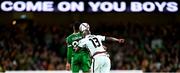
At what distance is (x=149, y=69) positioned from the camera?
22.5 meters

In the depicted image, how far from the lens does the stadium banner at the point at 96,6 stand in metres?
21.2

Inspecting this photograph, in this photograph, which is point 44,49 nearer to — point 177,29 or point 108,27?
point 108,27

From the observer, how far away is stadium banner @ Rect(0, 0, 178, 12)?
21.2 m

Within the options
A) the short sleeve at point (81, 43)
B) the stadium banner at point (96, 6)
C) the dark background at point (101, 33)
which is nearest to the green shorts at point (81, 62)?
the short sleeve at point (81, 43)

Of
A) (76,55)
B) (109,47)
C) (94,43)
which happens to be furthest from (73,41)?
(109,47)

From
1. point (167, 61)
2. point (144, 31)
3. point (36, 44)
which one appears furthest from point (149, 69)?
point (36, 44)

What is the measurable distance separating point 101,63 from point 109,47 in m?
9.56

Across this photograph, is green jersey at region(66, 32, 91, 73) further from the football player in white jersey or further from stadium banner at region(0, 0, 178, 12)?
stadium banner at region(0, 0, 178, 12)

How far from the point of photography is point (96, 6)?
21219 millimetres

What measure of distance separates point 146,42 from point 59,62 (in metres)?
3.16

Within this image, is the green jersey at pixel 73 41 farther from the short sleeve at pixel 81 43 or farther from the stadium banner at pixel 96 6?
the stadium banner at pixel 96 6

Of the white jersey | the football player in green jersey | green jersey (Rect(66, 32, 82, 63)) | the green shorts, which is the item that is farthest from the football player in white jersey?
the green shorts

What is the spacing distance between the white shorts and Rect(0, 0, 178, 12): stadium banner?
6.91 meters

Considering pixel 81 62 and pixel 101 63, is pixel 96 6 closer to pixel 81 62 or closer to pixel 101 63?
pixel 81 62
